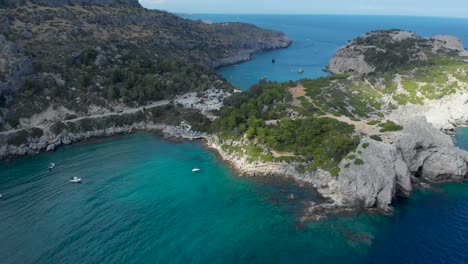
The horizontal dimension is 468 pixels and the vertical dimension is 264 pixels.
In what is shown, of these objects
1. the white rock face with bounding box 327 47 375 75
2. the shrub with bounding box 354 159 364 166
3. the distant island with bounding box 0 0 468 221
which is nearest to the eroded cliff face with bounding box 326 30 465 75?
the white rock face with bounding box 327 47 375 75

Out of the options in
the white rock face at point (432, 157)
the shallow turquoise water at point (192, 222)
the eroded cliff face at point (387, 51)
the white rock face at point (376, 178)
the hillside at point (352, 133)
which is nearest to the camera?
the shallow turquoise water at point (192, 222)

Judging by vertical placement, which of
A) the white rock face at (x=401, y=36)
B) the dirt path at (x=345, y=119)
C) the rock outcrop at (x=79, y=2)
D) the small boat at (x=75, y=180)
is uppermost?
the rock outcrop at (x=79, y=2)

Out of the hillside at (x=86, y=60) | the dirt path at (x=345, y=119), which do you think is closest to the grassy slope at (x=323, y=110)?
the dirt path at (x=345, y=119)

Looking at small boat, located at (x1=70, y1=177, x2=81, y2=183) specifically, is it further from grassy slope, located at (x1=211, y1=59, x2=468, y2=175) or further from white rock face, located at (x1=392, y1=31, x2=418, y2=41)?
white rock face, located at (x1=392, y1=31, x2=418, y2=41)

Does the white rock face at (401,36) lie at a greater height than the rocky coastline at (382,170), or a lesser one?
greater

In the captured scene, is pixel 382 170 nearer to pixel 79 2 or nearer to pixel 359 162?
pixel 359 162

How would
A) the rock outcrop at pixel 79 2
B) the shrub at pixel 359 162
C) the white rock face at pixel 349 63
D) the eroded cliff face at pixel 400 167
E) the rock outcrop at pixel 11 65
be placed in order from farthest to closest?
the white rock face at pixel 349 63
the rock outcrop at pixel 79 2
the rock outcrop at pixel 11 65
the shrub at pixel 359 162
the eroded cliff face at pixel 400 167

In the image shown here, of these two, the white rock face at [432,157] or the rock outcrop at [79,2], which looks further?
the rock outcrop at [79,2]

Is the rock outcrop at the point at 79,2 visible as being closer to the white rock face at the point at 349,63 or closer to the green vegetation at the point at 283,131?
the green vegetation at the point at 283,131

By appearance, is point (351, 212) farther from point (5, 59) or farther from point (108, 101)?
point (5, 59)
